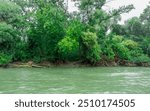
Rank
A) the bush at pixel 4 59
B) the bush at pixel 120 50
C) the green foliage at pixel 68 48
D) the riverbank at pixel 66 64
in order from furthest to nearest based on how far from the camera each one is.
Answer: the bush at pixel 120 50 < the green foliage at pixel 68 48 < the riverbank at pixel 66 64 < the bush at pixel 4 59

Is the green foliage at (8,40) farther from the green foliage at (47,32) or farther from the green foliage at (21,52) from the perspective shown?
the green foliage at (47,32)

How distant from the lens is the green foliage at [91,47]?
2518cm

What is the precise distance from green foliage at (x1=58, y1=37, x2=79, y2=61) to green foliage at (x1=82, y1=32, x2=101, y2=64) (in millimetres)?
683

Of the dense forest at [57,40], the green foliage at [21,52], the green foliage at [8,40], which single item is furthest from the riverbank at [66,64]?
the green foliage at [8,40]

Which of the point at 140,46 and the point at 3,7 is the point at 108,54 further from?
the point at 3,7

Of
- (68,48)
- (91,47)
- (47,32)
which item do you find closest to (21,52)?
(47,32)

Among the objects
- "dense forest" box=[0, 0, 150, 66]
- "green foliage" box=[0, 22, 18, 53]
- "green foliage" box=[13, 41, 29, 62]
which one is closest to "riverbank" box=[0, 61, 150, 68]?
"dense forest" box=[0, 0, 150, 66]

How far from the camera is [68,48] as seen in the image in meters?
24.4

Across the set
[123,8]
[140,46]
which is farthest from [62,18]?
[140,46]

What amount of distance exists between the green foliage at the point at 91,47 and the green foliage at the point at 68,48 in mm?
683

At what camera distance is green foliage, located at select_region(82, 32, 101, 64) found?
25.2 metres

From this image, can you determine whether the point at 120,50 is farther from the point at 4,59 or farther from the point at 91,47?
the point at 4,59

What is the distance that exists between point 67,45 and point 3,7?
43.4ft

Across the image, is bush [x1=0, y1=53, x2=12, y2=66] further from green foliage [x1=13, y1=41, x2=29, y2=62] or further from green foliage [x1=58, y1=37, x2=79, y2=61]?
green foliage [x1=58, y1=37, x2=79, y2=61]
